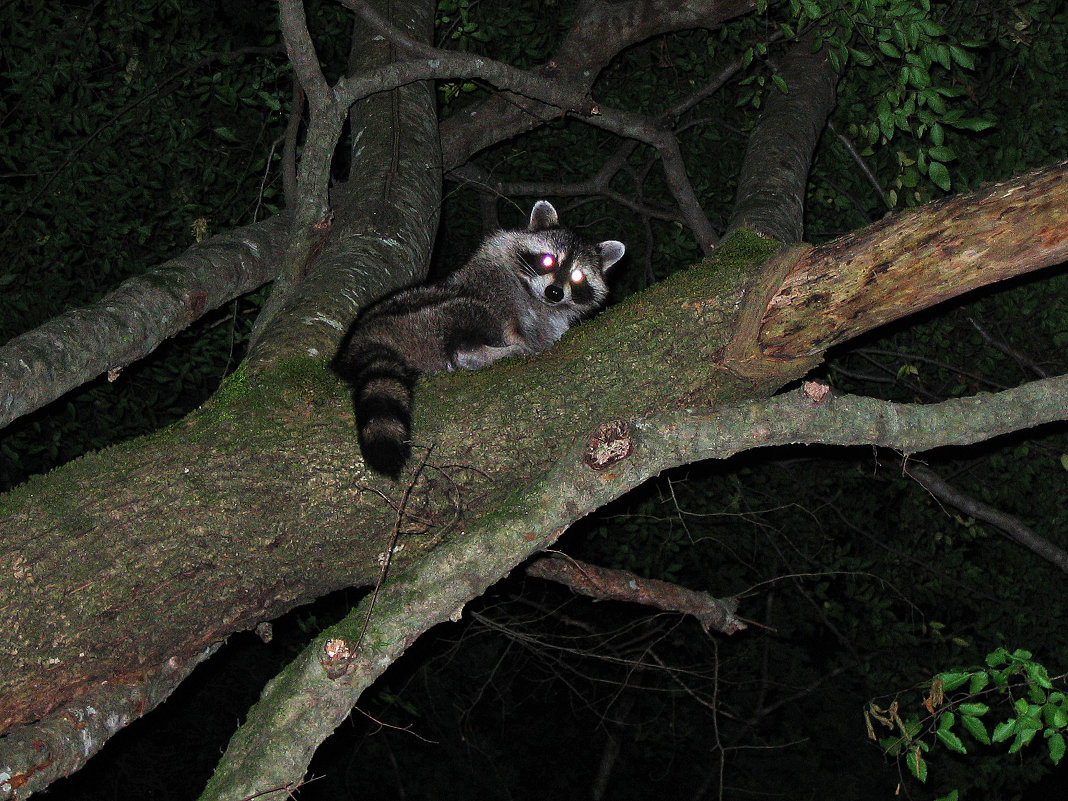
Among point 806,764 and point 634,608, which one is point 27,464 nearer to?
point 634,608

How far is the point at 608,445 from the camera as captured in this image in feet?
6.66

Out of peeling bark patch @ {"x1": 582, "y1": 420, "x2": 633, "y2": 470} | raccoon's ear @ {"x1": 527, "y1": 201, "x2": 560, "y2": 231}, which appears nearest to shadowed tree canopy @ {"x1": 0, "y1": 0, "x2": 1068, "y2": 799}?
peeling bark patch @ {"x1": 582, "y1": 420, "x2": 633, "y2": 470}

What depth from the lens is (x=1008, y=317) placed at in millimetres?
5512

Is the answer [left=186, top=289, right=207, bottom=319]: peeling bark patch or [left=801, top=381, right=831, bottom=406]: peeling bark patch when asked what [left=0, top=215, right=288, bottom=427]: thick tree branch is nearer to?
[left=186, top=289, right=207, bottom=319]: peeling bark patch

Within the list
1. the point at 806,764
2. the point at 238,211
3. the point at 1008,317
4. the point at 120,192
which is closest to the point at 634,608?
the point at 806,764

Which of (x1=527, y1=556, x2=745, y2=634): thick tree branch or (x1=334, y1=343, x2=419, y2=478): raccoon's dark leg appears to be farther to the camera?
(x1=527, y1=556, x2=745, y2=634): thick tree branch

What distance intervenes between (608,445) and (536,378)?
686mm

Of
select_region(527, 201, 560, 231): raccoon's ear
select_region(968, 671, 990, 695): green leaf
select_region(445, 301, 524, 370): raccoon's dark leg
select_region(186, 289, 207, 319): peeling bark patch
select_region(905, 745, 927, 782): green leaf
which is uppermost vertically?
select_region(186, 289, 207, 319): peeling bark patch

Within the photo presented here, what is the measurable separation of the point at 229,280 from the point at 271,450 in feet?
5.70

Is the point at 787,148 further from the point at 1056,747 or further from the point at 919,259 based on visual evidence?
the point at 1056,747

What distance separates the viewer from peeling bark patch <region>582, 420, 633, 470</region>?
2023 millimetres

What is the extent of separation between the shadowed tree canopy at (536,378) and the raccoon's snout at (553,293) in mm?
706

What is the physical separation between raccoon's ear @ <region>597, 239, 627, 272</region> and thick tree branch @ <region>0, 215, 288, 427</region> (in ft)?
6.43

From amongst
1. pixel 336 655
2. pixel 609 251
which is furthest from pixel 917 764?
pixel 609 251
